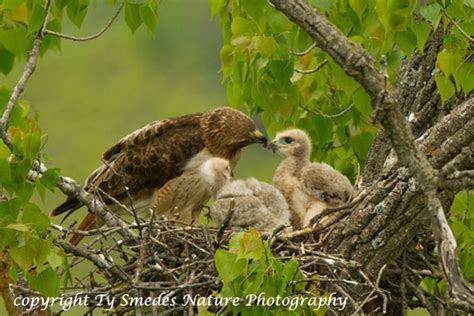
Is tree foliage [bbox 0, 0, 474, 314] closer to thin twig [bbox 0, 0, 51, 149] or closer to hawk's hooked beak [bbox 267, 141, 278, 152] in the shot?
thin twig [bbox 0, 0, 51, 149]

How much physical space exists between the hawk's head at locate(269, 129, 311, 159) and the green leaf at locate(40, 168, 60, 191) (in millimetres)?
2390

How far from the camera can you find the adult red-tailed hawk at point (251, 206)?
285 inches

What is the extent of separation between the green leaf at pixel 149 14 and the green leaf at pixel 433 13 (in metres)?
1.35

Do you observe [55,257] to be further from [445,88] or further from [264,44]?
[445,88]

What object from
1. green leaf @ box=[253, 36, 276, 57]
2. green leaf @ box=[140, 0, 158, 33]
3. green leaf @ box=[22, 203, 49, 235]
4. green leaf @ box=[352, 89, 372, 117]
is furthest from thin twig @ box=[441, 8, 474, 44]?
green leaf @ box=[22, 203, 49, 235]

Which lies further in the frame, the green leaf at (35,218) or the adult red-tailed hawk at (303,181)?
the adult red-tailed hawk at (303,181)

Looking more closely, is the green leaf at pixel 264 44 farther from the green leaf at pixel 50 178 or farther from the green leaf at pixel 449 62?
the green leaf at pixel 50 178

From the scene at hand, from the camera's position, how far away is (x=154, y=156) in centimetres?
858

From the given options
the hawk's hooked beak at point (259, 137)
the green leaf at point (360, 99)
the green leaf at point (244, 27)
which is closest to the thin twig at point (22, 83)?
the green leaf at point (244, 27)

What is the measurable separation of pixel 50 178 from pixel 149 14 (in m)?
1.15

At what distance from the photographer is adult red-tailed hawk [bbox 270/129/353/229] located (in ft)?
24.3

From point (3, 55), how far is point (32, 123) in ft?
1.21

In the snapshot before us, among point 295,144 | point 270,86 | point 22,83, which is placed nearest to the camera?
point 22,83

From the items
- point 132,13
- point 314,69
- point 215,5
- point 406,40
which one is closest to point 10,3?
point 132,13
